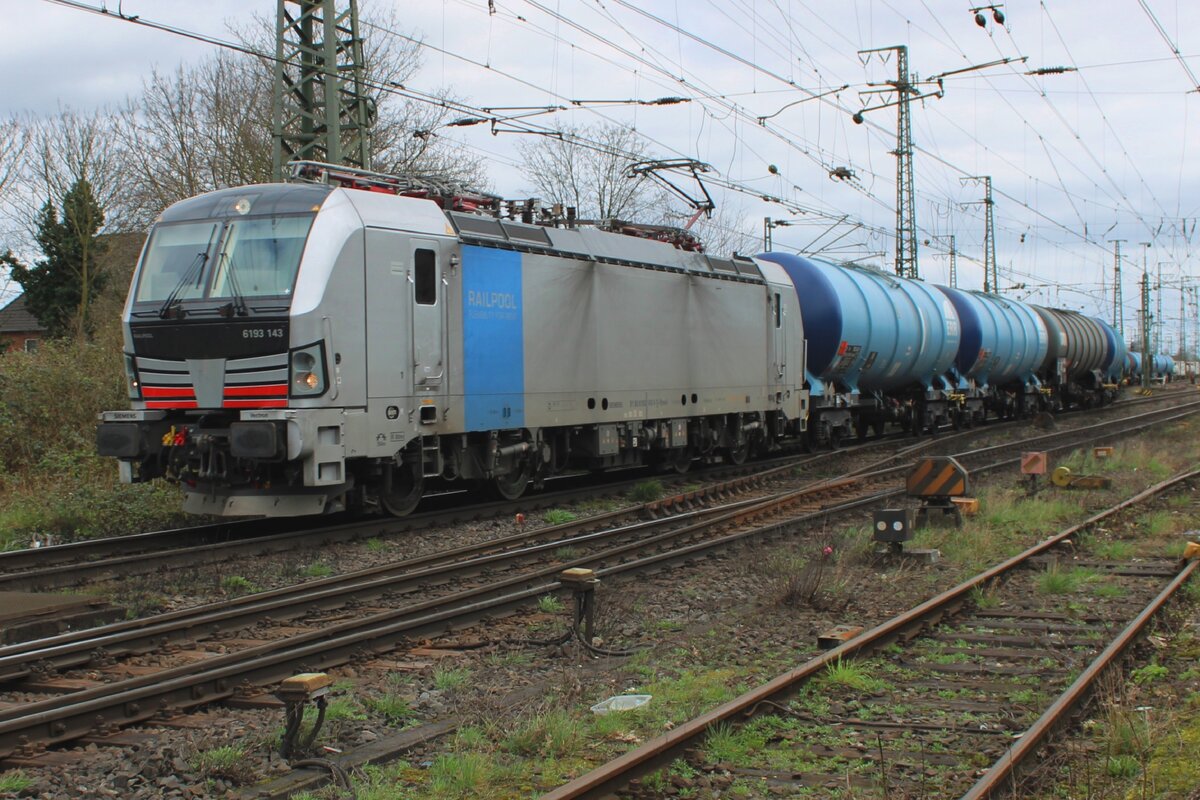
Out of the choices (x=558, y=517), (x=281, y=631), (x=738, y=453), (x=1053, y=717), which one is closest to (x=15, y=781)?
(x=281, y=631)

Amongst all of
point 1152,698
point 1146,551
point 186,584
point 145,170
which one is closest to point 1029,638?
point 1152,698

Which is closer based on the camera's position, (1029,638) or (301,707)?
(301,707)

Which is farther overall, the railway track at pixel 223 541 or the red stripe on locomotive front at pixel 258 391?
A: the red stripe on locomotive front at pixel 258 391

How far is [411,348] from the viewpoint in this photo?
12.3 m

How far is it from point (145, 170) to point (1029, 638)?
28735 mm

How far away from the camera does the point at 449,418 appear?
12898 mm

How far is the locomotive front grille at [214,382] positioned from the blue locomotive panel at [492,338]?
2640 millimetres

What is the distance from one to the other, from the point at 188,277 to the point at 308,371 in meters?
1.75

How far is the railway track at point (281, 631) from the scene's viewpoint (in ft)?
19.7

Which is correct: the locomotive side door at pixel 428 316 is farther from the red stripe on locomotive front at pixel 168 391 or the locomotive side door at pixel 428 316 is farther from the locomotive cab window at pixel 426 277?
the red stripe on locomotive front at pixel 168 391

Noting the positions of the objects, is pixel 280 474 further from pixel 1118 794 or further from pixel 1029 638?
pixel 1118 794

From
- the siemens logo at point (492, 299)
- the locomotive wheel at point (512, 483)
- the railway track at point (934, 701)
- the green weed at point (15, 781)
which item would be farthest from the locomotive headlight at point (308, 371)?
the green weed at point (15, 781)

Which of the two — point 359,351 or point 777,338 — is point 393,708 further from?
point 777,338

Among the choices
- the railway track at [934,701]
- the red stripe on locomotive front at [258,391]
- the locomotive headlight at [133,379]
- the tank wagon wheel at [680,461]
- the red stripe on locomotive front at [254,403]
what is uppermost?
the locomotive headlight at [133,379]
